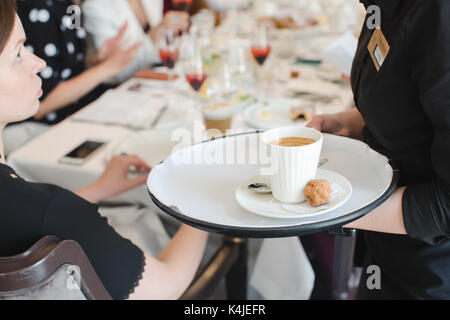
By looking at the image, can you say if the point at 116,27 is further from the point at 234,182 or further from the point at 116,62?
the point at 234,182

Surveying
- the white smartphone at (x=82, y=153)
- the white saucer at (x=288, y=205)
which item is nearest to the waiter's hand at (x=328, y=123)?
the white saucer at (x=288, y=205)

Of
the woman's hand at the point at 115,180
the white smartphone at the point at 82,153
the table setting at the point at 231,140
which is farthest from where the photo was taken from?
the white smartphone at the point at 82,153

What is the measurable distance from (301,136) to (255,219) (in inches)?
6.7

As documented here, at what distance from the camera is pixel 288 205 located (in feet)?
2.26

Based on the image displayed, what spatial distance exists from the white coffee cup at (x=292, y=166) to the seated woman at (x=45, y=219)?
1.23 feet

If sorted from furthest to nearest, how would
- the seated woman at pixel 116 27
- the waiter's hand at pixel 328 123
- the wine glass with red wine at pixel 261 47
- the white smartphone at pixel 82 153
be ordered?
1. the seated woman at pixel 116 27
2. the wine glass with red wine at pixel 261 47
3. the white smartphone at pixel 82 153
4. the waiter's hand at pixel 328 123

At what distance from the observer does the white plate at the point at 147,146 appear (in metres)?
1.24

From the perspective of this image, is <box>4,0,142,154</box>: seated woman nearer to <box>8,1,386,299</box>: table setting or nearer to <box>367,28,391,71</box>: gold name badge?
<box>8,1,386,299</box>: table setting

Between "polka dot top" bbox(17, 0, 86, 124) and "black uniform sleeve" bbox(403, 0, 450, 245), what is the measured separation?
1.71 metres

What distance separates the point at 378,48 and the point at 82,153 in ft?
3.16

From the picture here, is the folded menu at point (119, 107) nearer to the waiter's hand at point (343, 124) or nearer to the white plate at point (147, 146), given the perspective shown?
the white plate at point (147, 146)

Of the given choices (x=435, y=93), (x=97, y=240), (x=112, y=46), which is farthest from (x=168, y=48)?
(x=435, y=93)

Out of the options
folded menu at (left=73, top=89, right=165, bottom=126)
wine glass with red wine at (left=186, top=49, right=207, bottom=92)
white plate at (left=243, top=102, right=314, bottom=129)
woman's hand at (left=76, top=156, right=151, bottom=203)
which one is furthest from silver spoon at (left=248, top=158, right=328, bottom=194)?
wine glass with red wine at (left=186, top=49, right=207, bottom=92)

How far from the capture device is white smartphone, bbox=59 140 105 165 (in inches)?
50.4
